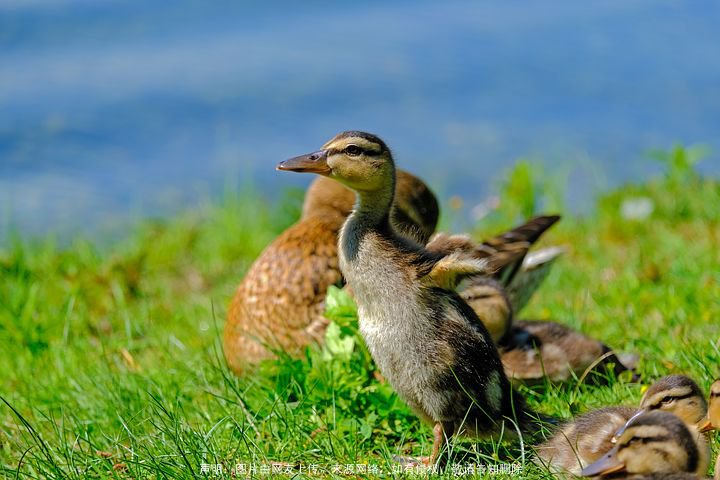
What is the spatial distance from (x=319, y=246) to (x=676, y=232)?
3.02m

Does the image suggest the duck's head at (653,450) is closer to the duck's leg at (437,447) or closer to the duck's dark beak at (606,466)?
the duck's dark beak at (606,466)

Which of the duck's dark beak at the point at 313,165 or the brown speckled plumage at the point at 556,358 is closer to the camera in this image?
the duck's dark beak at the point at 313,165

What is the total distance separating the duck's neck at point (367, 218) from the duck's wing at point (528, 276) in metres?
1.69

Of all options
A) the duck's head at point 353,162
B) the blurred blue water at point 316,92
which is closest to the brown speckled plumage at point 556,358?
the duck's head at point 353,162

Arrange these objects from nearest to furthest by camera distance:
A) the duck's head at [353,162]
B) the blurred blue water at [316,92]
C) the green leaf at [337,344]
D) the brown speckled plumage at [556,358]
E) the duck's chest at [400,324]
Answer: the duck's chest at [400,324] → the duck's head at [353,162] → the green leaf at [337,344] → the brown speckled plumage at [556,358] → the blurred blue water at [316,92]

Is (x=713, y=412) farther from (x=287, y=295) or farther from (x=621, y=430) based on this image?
(x=287, y=295)

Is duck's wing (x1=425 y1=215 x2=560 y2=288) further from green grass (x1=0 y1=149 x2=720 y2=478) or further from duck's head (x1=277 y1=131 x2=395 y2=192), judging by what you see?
duck's head (x1=277 y1=131 x2=395 y2=192)

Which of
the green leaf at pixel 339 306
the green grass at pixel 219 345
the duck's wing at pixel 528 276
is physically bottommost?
the green grass at pixel 219 345

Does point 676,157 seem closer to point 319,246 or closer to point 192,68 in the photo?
point 319,246

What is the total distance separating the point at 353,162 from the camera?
155 inches

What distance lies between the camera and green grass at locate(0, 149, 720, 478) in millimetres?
4043

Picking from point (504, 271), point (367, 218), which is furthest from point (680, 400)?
point (504, 271)

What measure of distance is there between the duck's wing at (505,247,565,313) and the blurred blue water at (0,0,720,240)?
3.67 m

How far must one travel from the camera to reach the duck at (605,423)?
140 inches
